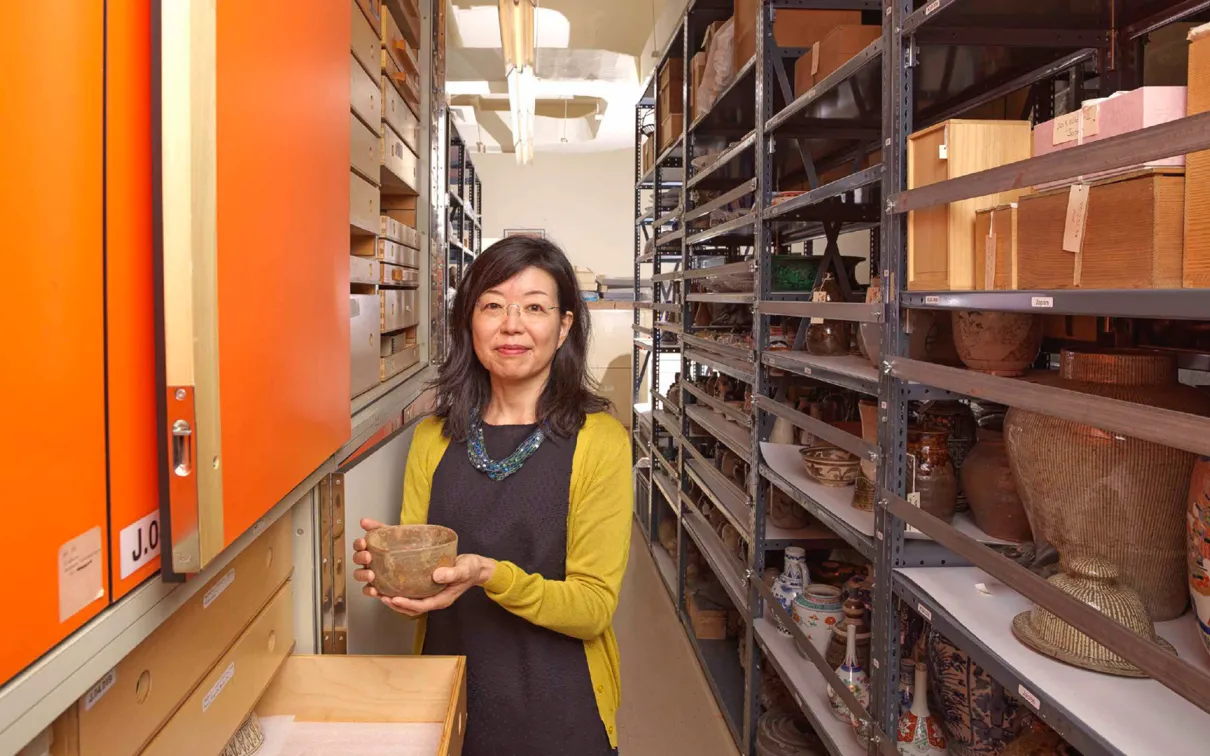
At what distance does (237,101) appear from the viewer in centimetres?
77

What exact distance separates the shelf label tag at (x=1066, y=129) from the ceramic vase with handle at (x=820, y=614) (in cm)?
139

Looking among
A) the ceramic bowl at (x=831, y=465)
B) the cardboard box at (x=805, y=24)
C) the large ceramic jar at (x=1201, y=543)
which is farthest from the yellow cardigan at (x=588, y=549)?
the cardboard box at (x=805, y=24)

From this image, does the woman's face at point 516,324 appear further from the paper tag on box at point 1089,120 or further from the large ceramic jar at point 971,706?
the large ceramic jar at point 971,706

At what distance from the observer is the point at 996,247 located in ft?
4.41

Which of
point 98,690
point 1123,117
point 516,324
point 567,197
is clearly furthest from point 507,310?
point 567,197

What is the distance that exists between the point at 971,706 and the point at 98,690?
5.07 ft

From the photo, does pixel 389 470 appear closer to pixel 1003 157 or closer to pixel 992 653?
pixel 992 653

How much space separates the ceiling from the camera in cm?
578

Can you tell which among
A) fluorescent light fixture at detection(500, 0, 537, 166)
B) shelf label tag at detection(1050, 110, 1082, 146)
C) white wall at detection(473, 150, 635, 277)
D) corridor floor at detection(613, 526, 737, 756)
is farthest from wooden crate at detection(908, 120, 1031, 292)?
white wall at detection(473, 150, 635, 277)

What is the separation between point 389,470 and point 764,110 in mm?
1624

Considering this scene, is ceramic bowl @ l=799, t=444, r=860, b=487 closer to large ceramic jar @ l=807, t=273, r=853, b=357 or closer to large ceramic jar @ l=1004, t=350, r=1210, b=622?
large ceramic jar @ l=807, t=273, r=853, b=357

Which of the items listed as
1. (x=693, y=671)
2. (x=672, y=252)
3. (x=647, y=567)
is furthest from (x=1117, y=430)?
(x=647, y=567)

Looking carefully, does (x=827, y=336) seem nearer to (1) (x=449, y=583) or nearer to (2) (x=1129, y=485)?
(2) (x=1129, y=485)

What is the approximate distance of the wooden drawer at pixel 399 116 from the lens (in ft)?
7.36
